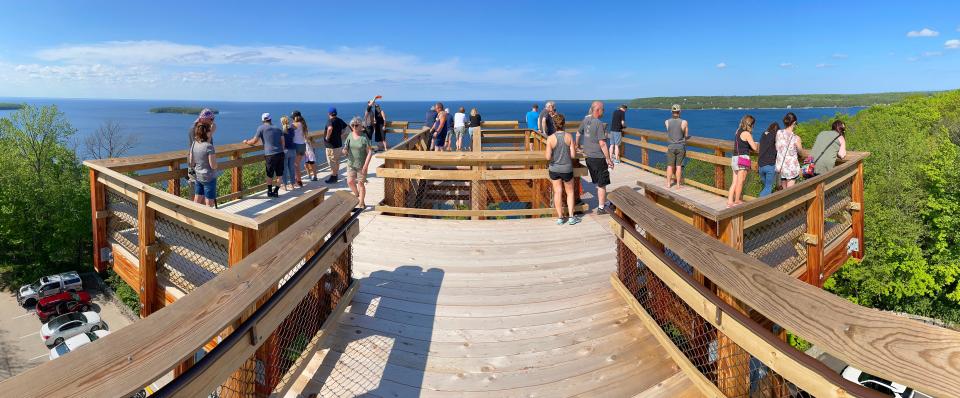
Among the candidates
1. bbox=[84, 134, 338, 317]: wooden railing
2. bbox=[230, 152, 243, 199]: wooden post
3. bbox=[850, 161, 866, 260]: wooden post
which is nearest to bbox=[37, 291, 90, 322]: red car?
bbox=[230, 152, 243, 199]: wooden post

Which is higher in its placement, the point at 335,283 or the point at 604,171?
the point at 604,171

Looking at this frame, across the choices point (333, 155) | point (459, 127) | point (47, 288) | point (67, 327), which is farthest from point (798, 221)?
point (47, 288)

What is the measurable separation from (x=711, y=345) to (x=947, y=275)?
32074 millimetres

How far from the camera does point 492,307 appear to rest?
4.21m

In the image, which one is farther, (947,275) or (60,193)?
(60,193)

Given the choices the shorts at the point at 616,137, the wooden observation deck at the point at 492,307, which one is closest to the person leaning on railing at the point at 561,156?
the wooden observation deck at the point at 492,307

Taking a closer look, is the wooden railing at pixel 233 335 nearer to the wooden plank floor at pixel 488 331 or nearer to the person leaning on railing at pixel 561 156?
the wooden plank floor at pixel 488 331

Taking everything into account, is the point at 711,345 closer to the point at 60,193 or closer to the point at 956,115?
the point at 60,193

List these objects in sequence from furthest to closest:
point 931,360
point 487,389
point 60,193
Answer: point 60,193, point 487,389, point 931,360

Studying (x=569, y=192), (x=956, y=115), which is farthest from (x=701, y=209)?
(x=956, y=115)

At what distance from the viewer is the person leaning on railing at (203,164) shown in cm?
668

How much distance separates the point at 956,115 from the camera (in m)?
47.0

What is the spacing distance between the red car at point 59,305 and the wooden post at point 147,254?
33.8 metres

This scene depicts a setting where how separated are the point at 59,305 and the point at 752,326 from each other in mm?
39035
